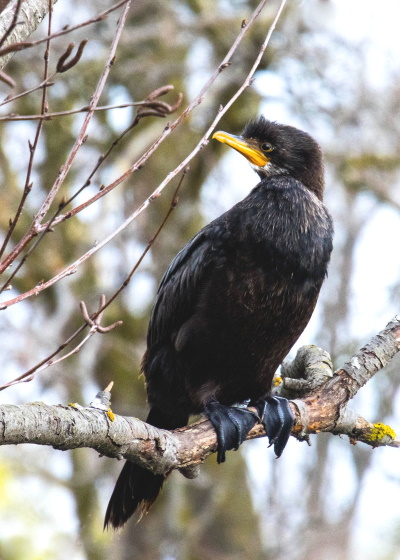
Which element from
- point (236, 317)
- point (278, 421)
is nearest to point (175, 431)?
point (278, 421)

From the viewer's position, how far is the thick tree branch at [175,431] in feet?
8.71

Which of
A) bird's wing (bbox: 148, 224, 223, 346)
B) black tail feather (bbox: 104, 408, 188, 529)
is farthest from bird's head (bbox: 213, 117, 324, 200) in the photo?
black tail feather (bbox: 104, 408, 188, 529)

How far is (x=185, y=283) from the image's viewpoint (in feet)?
15.1

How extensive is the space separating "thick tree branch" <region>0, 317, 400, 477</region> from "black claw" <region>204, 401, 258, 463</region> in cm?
5

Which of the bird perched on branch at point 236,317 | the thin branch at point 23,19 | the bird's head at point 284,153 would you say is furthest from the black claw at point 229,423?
the thin branch at point 23,19

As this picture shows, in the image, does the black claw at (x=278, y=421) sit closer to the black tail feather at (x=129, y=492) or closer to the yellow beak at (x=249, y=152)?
the black tail feather at (x=129, y=492)

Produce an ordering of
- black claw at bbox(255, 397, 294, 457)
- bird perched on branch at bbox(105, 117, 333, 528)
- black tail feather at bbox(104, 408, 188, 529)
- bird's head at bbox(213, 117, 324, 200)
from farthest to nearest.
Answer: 1. bird's head at bbox(213, 117, 324, 200)
2. black tail feather at bbox(104, 408, 188, 529)
3. bird perched on branch at bbox(105, 117, 333, 528)
4. black claw at bbox(255, 397, 294, 457)

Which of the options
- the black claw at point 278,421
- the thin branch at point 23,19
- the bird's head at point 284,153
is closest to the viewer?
the thin branch at point 23,19

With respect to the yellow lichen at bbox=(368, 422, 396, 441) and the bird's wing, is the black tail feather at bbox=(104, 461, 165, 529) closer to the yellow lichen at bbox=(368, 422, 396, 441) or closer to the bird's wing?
the bird's wing

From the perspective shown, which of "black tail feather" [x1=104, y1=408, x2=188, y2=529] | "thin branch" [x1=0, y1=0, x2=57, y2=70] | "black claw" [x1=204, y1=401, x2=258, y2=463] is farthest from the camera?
"black tail feather" [x1=104, y1=408, x2=188, y2=529]

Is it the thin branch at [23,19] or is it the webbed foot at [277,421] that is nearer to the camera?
the thin branch at [23,19]

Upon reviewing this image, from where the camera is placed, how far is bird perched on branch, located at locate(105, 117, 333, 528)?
168 inches

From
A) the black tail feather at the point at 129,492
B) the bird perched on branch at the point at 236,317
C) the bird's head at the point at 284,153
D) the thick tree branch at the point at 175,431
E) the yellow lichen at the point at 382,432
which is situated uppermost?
the bird's head at the point at 284,153

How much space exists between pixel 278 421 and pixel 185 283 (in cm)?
99
